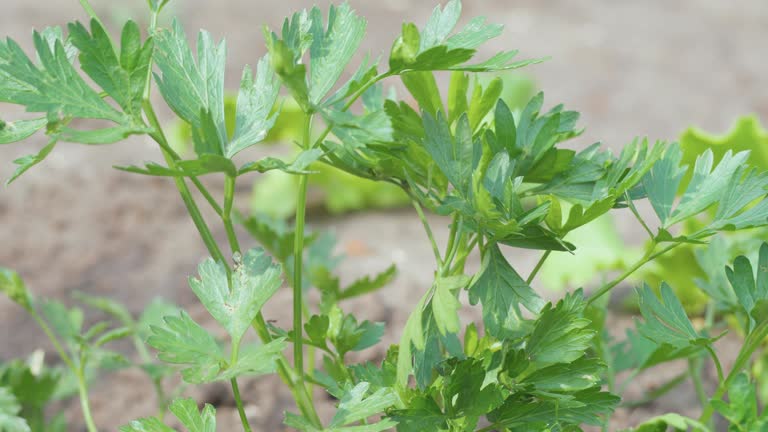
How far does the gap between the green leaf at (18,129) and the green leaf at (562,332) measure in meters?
0.49

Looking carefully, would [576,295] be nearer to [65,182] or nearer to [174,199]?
[174,199]

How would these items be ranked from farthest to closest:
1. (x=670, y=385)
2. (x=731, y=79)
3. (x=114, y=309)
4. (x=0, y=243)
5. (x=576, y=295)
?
(x=731, y=79)
(x=0, y=243)
(x=114, y=309)
(x=670, y=385)
(x=576, y=295)

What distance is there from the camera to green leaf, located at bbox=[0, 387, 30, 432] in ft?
3.01

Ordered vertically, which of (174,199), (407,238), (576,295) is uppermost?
(576,295)

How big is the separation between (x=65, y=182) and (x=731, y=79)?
249 cm

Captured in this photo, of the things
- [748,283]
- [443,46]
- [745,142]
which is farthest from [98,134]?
[745,142]

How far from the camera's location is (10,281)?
1084 mm

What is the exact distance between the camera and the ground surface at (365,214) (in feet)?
5.89

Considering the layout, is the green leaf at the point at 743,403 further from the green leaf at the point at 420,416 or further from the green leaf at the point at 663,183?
the green leaf at the point at 420,416

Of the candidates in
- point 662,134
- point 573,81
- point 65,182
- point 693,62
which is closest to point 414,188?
point 65,182

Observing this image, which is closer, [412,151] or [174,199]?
[412,151]

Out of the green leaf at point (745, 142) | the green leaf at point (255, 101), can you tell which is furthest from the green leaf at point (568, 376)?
the green leaf at point (745, 142)

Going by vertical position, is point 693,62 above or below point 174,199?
above

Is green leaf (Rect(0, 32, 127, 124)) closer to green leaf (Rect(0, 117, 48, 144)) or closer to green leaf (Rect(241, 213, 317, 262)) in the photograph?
green leaf (Rect(0, 117, 48, 144))
